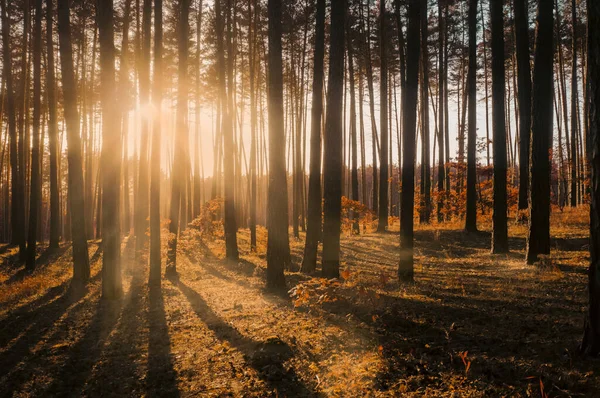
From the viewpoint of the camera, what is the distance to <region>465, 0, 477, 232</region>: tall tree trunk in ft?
43.8

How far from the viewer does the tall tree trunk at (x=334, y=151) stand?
837 centimetres

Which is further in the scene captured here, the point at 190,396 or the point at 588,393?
the point at 190,396

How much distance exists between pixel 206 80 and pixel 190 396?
69.1 feet

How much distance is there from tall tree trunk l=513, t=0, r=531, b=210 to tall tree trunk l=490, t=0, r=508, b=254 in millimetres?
482

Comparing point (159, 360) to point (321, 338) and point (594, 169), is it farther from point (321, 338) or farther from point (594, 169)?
point (594, 169)

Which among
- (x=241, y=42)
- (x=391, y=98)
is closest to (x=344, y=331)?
(x=241, y=42)

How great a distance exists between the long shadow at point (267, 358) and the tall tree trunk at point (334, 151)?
2832mm

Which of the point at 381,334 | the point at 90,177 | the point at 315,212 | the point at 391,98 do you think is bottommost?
the point at 381,334

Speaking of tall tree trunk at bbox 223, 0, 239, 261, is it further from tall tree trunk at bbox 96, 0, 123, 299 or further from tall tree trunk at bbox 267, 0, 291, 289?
tall tree trunk at bbox 267, 0, 291, 289

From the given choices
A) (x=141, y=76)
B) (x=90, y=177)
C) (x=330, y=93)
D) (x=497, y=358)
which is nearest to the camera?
(x=497, y=358)

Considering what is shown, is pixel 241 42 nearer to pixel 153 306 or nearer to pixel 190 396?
pixel 153 306

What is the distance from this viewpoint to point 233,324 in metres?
6.52

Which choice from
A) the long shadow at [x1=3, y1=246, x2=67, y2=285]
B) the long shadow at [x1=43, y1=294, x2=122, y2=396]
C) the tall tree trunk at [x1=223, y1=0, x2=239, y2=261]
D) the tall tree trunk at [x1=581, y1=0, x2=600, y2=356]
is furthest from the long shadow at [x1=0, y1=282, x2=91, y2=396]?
the tall tree trunk at [x1=581, y1=0, x2=600, y2=356]

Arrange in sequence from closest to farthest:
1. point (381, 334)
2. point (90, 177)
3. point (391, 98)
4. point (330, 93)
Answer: point (381, 334) → point (330, 93) → point (391, 98) → point (90, 177)
